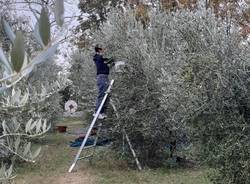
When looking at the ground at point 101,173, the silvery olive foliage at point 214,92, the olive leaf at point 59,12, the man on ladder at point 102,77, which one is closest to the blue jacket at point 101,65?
the man on ladder at point 102,77

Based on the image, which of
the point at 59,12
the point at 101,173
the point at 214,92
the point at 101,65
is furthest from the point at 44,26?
the point at 101,65

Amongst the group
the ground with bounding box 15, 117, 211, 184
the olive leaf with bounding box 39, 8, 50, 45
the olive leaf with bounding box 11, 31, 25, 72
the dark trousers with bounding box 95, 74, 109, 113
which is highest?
the olive leaf with bounding box 39, 8, 50, 45

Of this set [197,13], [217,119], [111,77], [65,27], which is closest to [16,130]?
[65,27]

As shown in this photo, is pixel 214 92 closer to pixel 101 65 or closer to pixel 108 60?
pixel 108 60

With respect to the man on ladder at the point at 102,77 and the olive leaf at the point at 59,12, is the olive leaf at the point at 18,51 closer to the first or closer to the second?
the olive leaf at the point at 59,12

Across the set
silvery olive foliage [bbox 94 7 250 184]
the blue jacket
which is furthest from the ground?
the blue jacket

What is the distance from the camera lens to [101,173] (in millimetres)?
10516

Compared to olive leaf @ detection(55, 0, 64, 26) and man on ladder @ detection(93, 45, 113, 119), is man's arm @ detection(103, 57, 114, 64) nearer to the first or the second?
man on ladder @ detection(93, 45, 113, 119)

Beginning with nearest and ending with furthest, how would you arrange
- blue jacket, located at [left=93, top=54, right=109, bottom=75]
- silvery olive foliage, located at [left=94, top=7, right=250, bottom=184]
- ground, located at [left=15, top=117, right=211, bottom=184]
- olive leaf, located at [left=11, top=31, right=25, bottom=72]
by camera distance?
1. olive leaf, located at [left=11, top=31, right=25, bottom=72]
2. silvery olive foliage, located at [left=94, top=7, right=250, bottom=184]
3. ground, located at [left=15, top=117, right=211, bottom=184]
4. blue jacket, located at [left=93, top=54, right=109, bottom=75]

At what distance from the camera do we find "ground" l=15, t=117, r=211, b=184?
9.63m

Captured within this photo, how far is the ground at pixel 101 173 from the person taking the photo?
9.63m

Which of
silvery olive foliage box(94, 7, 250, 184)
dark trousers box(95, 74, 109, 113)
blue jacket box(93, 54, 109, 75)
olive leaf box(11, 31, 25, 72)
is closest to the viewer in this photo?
olive leaf box(11, 31, 25, 72)

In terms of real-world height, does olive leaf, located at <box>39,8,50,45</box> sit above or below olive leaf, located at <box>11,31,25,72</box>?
above

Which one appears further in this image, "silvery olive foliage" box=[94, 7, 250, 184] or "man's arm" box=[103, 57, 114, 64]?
"man's arm" box=[103, 57, 114, 64]
